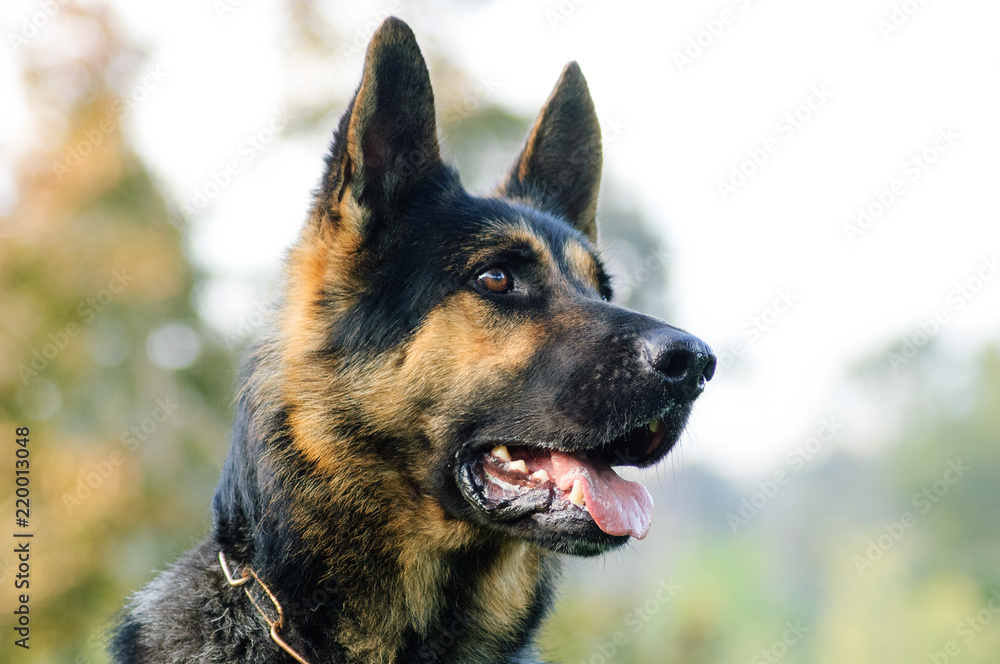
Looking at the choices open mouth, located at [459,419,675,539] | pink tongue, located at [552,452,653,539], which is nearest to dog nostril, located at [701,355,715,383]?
open mouth, located at [459,419,675,539]

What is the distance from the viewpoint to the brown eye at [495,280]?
361 cm

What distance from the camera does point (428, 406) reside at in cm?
339

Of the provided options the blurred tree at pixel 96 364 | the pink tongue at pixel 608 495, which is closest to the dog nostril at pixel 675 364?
the pink tongue at pixel 608 495

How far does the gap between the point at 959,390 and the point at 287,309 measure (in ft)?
109

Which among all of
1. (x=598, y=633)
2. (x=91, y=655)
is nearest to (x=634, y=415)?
(x=91, y=655)

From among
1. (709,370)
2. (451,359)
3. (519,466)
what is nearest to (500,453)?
(519,466)

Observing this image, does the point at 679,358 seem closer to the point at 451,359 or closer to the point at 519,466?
the point at 519,466

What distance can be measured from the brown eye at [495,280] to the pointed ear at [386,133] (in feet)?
1.88

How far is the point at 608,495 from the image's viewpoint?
3.22m

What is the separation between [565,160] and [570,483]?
7.91 feet

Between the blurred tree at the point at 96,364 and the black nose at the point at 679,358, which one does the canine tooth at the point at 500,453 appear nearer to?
the black nose at the point at 679,358

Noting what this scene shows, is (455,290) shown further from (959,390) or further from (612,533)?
(959,390)

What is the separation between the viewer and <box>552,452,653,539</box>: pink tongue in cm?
312

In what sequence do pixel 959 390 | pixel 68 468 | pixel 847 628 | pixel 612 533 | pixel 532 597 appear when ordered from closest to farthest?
pixel 612 533 < pixel 532 597 < pixel 68 468 < pixel 847 628 < pixel 959 390
